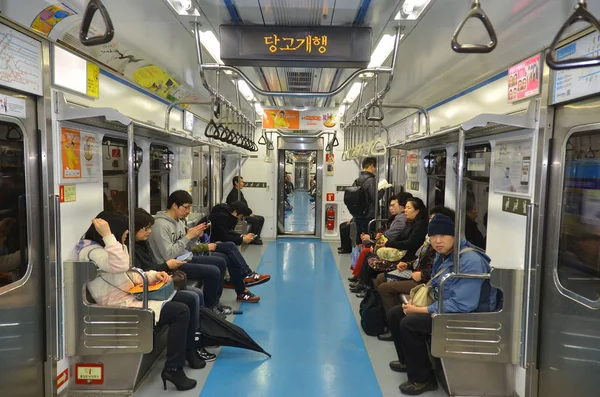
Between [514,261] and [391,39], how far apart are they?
2.11m

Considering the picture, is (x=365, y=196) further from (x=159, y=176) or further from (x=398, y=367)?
(x=398, y=367)

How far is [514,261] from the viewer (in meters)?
3.19

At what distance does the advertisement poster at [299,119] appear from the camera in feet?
29.3

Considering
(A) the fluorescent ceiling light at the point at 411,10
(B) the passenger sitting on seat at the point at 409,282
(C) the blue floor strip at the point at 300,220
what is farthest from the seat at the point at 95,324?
(C) the blue floor strip at the point at 300,220

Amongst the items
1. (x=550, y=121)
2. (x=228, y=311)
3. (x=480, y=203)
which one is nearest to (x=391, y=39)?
(x=550, y=121)

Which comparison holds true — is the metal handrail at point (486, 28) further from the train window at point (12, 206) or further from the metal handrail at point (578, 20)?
the train window at point (12, 206)

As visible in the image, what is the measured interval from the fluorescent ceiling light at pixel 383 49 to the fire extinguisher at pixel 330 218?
5723mm

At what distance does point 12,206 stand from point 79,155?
74cm

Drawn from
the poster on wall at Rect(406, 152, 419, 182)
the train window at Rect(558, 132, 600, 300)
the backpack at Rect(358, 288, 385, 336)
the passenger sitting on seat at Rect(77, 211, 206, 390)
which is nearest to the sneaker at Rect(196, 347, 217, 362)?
the passenger sitting on seat at Rect(77, 211, 206, 390)

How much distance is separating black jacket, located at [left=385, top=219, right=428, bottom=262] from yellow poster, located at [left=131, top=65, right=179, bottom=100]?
3.22 metres

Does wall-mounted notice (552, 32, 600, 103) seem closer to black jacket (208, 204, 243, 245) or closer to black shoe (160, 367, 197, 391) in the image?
black shoe (160, 367, 197, 391)

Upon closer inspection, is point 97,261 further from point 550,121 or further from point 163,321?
point 550,121

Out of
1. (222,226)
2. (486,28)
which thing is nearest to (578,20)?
(486,28)

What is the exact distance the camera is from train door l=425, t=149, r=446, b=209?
5.28 meters
